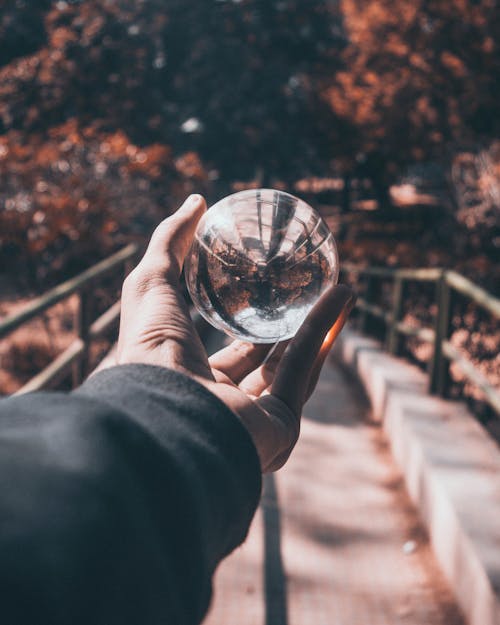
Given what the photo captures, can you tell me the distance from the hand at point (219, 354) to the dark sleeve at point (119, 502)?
0.23 meters

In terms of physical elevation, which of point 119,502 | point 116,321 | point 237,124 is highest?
point 119,502

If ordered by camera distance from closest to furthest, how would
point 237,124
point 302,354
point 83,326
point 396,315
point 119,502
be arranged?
point 119,502
point 302,354
point 83,326
point 396,315
point 237,124

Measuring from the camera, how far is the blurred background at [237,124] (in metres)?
6.94

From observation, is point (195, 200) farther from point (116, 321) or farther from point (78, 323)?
point (116, 321)

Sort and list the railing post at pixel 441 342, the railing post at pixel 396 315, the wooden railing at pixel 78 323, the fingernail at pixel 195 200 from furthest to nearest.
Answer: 1. the railing post at pixel 396 315
2. the railing post at pixel 441 342
3. the wooden railing at pixel 78 323
4. the fingernail at pixel 195 200

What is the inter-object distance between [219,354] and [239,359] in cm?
6

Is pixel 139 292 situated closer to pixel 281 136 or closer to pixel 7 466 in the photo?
pixel 7 466

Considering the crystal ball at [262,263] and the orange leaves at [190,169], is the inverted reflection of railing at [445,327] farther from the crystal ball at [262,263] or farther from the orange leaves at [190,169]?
the orange leaves at [190,169]

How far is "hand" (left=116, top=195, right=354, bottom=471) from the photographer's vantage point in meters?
1.45

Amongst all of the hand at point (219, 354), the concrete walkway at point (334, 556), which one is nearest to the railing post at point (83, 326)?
the concrete walkway at point (334, 556)

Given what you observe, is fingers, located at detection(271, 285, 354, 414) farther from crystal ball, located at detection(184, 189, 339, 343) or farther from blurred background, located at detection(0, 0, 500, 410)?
blurred background, located at detection(0, 0, 500, 410)

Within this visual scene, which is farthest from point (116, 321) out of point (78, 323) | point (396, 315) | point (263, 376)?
point (263, 376)

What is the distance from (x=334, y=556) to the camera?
3.35m

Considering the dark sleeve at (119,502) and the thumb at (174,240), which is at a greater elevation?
the dark sleeve at (119,502)
